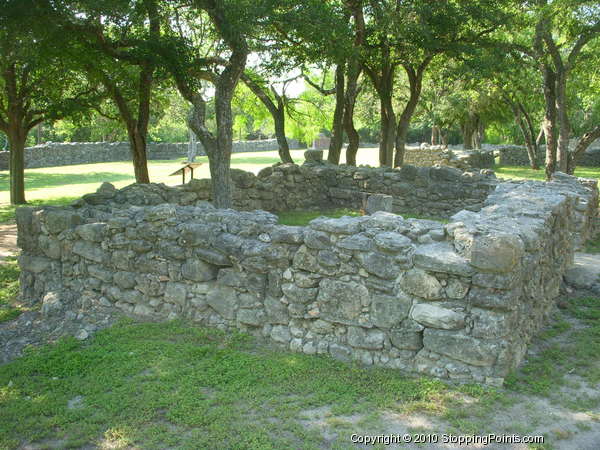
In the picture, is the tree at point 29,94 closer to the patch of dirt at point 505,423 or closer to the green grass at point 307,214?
the green grass at point 307,214

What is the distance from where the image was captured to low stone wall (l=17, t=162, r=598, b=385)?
15.3 feet

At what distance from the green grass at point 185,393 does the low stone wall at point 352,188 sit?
6226 mm

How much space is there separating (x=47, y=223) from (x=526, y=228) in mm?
6038

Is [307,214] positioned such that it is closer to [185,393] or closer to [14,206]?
[14,206]

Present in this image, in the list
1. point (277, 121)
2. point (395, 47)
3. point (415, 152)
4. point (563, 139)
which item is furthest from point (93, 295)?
point (415, 152)

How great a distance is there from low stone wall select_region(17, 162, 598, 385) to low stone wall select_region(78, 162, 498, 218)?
14.6ft

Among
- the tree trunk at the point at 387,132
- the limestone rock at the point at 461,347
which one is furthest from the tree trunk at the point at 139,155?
the limestone rock at the point at 461,347

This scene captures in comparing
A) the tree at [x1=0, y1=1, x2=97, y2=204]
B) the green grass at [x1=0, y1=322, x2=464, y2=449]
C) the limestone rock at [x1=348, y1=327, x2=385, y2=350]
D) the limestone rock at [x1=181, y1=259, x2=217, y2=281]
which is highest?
the tree at [x1=0, y1=1, x2=97, y2=204]

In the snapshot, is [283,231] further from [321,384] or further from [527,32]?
[527,32]

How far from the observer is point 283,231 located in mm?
5625

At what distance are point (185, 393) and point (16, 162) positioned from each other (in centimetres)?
1318

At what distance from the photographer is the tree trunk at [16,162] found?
15031 millimetres

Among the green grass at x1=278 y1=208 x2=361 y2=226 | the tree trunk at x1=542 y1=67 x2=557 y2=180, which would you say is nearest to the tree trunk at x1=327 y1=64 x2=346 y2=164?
the green grass at x1=278 y1=208 x2=361 y2=226

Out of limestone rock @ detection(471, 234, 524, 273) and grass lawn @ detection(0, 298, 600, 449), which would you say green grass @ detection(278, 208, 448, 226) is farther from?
limestone rock @ detection(471, 234, 524, 273)
